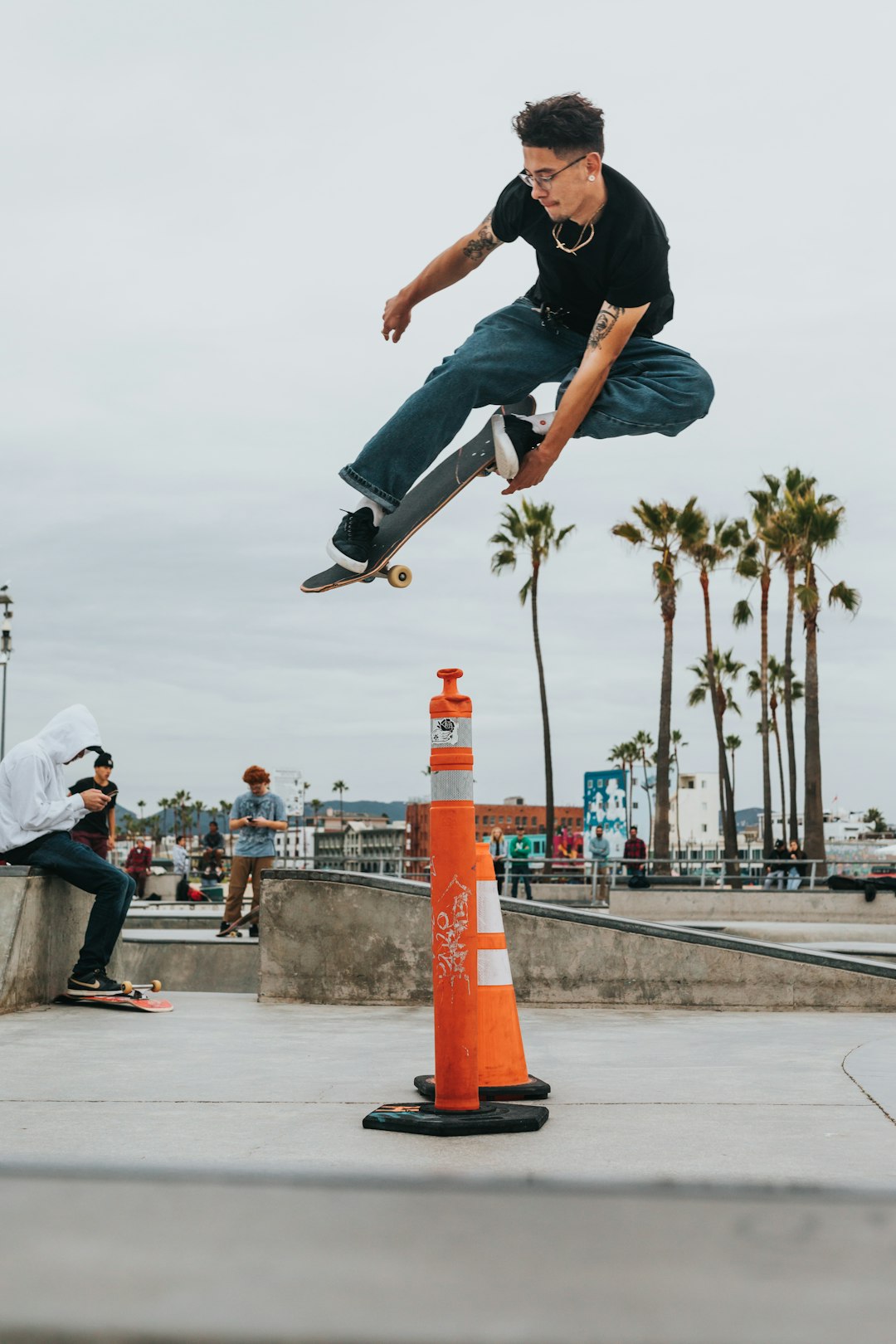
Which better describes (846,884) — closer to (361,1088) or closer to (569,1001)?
(569,1001)

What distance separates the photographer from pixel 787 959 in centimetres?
805

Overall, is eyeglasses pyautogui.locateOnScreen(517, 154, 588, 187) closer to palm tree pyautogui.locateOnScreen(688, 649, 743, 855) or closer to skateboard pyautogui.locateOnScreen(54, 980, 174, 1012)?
skateboard pyautogui.locateOnScreen(54, 980, 174, 1012)

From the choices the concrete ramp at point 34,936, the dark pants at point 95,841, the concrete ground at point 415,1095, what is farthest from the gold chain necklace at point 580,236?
the dark pants at point 95,841

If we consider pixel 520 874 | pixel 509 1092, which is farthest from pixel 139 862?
pixel 509 1092

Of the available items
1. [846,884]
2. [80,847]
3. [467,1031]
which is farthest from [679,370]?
[846,884]

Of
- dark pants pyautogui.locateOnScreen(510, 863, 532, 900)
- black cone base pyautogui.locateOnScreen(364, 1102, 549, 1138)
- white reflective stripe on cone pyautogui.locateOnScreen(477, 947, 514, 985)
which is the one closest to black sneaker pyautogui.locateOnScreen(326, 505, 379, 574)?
white reflective stripe on cone pyautogui.locateOnScreen(477, 947, 514, 985)

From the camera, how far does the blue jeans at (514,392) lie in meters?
3.97

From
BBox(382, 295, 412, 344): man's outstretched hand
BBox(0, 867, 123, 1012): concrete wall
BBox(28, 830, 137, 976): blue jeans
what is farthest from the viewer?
BBox(28, 830, 137, 976): blue jeans

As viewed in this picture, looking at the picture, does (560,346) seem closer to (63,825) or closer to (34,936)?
(63,825)

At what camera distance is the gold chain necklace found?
3828 mm

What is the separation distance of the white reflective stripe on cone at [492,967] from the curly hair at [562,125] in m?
2.95

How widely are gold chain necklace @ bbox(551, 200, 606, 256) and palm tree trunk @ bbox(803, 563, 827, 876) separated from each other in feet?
95.3

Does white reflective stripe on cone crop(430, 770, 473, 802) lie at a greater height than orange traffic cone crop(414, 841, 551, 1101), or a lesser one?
greater

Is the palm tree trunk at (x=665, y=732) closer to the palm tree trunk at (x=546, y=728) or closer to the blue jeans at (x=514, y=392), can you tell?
the palm tree trunk at (x=546, y=728)
